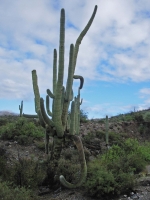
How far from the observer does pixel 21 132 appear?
14.4 meters

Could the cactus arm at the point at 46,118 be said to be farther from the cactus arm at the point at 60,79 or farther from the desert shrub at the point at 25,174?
the desert shrub at the point at 25,174

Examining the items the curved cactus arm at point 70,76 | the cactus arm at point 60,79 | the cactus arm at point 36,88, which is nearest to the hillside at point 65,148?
the cactus arm at point 36,88

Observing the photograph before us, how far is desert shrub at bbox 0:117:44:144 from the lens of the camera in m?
13.5

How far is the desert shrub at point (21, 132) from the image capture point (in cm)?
1353

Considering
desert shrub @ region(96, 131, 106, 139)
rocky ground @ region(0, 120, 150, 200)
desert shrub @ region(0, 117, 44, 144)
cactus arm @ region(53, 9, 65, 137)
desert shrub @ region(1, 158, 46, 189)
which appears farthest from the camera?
desert shrub @ region(96, 131, 106, 139)

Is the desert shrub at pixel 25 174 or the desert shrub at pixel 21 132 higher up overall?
the desert shrub at pixel 21 132

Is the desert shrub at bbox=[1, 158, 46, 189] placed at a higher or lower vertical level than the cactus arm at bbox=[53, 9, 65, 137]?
lower

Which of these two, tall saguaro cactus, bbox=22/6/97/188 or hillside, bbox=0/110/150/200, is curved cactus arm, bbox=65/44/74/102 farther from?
hillside, bbox=0/110/150/200

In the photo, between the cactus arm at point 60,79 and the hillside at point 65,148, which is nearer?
the cactus arm at point 60,79

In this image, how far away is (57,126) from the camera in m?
7.07

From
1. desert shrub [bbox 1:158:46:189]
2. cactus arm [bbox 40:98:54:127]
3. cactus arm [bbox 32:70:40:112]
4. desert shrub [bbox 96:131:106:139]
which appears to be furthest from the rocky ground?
cactus arm [bbox 32:70:40:112]

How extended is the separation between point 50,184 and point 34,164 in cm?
76

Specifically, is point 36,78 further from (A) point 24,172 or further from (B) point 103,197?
(B) point 103,197

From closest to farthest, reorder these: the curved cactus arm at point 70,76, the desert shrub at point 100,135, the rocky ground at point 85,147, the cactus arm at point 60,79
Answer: the cactus arm at point 60,79 < the curved cactus arm at point 70,76 < the rocky ground at point 85,147 < the desert shrub at point 100,135
